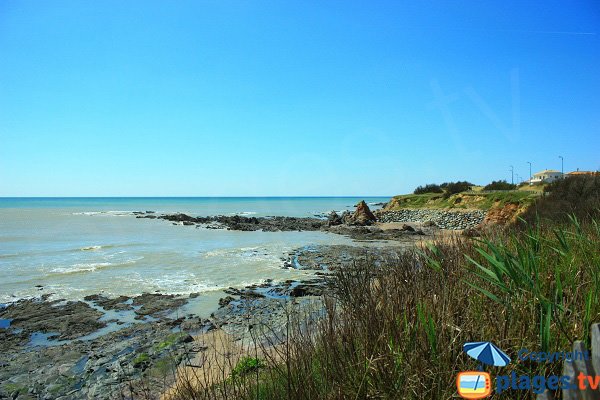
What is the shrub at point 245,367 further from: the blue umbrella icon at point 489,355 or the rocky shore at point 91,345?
the blue umbrella icon at point 489,355

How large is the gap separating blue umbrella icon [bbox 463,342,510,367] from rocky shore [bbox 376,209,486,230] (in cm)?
2920

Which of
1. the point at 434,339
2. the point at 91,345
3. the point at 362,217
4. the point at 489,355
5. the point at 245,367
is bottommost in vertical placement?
the point at 91,345

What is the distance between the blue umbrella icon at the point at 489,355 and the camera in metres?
1.78

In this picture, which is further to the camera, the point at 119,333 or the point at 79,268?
the point at 79,268

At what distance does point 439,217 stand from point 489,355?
123 feet

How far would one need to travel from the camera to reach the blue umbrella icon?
1.78 meters

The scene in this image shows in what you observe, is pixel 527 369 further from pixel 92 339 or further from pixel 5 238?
pixel 5 238

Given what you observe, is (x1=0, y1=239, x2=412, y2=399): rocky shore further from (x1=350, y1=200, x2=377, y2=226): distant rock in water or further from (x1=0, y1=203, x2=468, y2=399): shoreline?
(x1=350, y1=200, x2=377, y2=226): distant rock in water

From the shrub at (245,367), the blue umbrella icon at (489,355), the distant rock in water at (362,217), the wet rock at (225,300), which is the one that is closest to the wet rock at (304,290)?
the wet rock at (225,300)

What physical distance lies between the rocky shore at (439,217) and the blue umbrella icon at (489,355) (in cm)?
2920

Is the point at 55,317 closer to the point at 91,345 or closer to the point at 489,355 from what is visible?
the point at 91,345

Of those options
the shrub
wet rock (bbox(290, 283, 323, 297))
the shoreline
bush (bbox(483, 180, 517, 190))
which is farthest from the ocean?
bush (bbox(483, 180, 517, 190))

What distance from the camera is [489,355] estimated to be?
6.06 ft

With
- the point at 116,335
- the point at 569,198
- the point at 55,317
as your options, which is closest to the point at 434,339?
the point at 116,335
